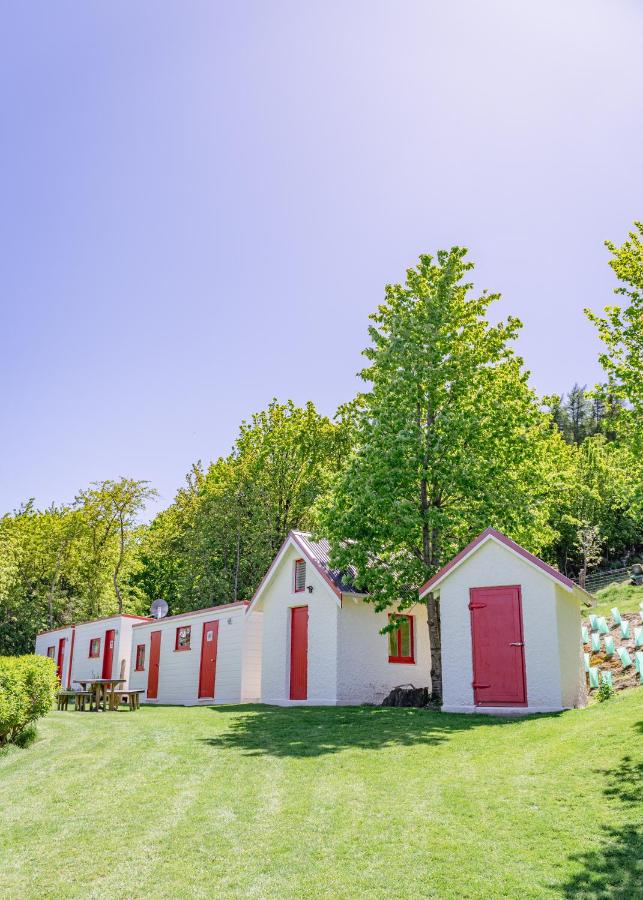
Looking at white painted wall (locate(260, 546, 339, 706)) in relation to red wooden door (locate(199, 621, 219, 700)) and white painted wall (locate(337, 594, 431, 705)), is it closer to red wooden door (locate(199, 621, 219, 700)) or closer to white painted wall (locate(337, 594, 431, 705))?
white painted wall (locate(337, 594, 431, 705))

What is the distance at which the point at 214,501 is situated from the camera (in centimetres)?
4284

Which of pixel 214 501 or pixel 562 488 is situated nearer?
pixel 562 488

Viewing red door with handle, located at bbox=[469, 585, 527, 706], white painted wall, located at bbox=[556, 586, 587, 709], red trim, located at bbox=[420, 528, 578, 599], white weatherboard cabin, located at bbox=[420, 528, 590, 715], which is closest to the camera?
white painted wall, located at bbox=[556, 586, 587, 709]

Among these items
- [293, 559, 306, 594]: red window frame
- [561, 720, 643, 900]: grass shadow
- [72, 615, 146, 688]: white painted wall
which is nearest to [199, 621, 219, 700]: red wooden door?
[293, 559, 306, 594]: red window frame

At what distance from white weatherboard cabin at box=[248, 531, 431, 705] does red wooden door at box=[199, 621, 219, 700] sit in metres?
2.71

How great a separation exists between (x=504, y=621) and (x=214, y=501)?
28.2 m

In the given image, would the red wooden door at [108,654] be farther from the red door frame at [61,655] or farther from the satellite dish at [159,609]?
the red door frame at [61,655]

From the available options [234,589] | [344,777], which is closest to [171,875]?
[344,777]

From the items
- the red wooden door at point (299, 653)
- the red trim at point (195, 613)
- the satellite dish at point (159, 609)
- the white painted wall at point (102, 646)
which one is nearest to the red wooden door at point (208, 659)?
the red trim at point (195, 613)

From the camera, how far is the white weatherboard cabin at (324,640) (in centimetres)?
2128

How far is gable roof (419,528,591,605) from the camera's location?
16.2 metres

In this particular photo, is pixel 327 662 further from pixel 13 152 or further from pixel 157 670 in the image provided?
pixel 13 152

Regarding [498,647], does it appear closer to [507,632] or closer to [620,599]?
[507,632]

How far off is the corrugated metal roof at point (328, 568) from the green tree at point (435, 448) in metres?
0.67
